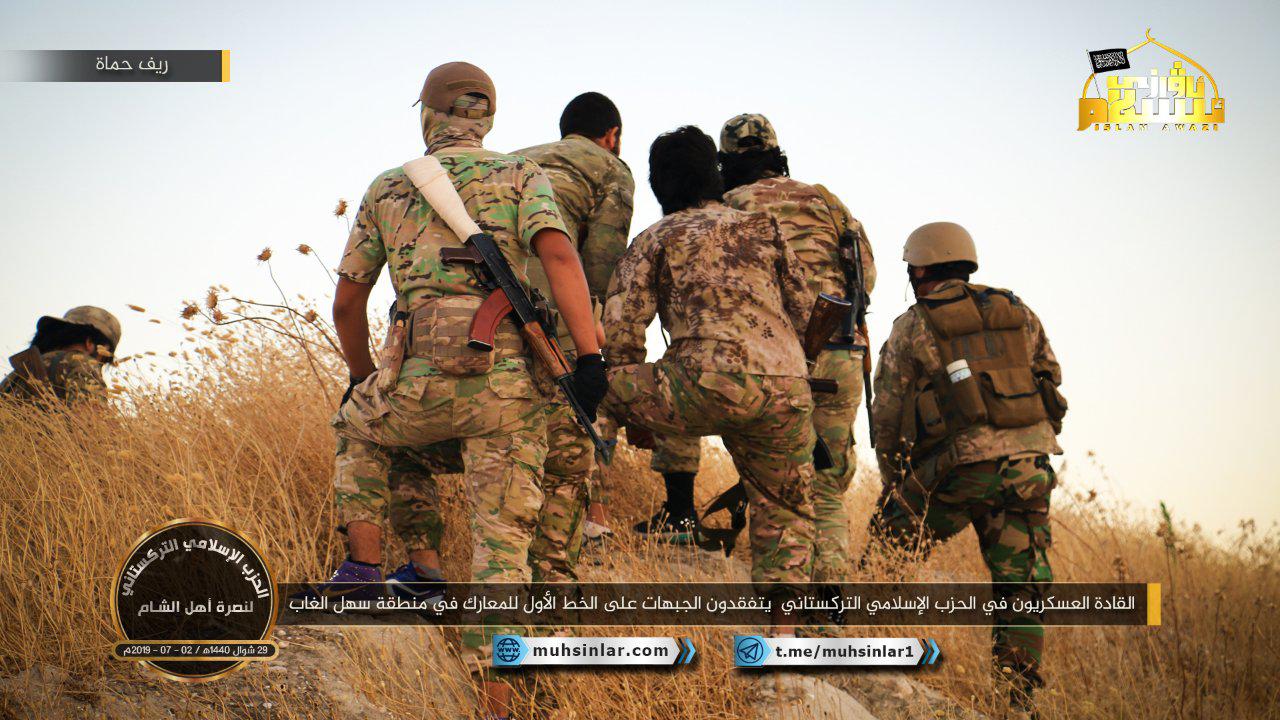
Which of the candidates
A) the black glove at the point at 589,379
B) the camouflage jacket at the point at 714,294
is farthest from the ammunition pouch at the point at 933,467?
the black glove at the point at 589,379

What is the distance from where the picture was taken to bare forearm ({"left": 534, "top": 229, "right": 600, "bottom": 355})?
342cm

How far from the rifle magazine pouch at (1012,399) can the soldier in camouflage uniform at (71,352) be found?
231 inches

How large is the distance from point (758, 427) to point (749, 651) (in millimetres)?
972

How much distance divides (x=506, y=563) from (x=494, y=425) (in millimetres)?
504

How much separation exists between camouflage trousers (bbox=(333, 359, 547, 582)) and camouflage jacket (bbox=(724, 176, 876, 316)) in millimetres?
2174

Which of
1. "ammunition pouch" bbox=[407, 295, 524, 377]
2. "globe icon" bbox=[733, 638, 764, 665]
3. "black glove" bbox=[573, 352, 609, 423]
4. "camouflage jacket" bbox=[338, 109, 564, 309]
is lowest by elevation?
"globe icon" bbox=[733, 638, 764, 665]

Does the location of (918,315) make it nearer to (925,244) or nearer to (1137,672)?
(925,244)

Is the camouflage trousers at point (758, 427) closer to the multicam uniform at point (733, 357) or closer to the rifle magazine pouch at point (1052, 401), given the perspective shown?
the multicam uniform at point (733, 357)

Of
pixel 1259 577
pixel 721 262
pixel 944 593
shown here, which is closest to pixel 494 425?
pixel 721 262

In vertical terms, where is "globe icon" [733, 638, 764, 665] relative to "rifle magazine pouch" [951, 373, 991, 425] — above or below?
below

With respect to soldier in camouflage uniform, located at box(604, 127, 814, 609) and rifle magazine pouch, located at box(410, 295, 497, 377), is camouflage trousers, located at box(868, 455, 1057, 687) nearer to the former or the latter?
soldier in camouflage uniform, located at box(604, 127, 814, 609)

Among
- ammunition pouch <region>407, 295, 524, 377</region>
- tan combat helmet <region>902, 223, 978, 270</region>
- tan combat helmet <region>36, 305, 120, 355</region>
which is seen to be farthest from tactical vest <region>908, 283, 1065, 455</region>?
tan combat helmet <region>36, 305, 120, 355</region>

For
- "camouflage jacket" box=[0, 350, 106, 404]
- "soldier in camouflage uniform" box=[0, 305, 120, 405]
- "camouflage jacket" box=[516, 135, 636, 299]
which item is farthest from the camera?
"soldier in camouflage uniform" box=[0, 305, 120, 405]

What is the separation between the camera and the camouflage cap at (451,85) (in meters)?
3.70
